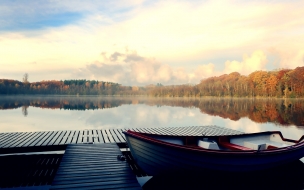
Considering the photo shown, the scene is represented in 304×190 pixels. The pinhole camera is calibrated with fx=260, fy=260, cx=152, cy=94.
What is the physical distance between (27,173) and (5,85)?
362 feet

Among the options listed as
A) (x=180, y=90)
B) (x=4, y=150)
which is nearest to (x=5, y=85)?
(x=180, y=90)

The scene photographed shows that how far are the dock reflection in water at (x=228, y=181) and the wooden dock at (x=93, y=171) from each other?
1109 mm

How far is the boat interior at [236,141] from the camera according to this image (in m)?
7.93

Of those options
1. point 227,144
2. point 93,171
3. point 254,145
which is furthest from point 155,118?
point 93,171

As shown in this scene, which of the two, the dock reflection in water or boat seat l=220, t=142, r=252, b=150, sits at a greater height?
boat seat l=220, t=142, r=252, b=150

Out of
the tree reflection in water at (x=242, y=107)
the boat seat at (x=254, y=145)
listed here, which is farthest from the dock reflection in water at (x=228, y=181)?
the tree reflection in water at (x=242, y=107)

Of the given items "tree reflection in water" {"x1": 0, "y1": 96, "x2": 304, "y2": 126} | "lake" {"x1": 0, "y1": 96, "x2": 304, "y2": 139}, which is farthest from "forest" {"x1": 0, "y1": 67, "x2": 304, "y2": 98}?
"lake" {"x1": 0, "y1": 96, "x2": 304, "y2": 139}

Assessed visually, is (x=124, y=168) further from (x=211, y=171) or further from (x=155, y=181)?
(x=211, y=171)

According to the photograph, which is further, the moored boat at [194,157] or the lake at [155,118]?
the lake at [155,118]

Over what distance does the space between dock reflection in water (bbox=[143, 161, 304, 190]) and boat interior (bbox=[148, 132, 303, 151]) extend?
2.84 feet

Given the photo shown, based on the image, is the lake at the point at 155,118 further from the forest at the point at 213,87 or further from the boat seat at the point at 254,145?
the forest at the point at 213,87

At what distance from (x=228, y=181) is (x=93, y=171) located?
12.5 feet

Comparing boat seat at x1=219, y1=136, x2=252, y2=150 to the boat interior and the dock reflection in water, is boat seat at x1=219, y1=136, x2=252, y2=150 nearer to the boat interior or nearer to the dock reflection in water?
the boat interior

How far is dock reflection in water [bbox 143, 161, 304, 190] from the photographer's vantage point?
6.80 metres
